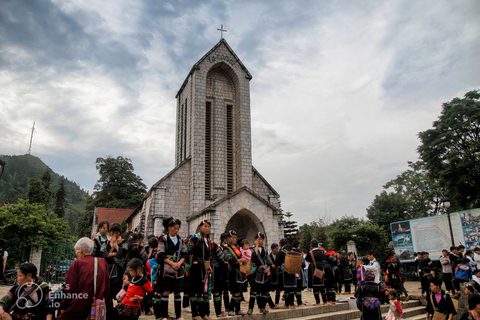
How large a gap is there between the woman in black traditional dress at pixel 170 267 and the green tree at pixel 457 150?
767 inches

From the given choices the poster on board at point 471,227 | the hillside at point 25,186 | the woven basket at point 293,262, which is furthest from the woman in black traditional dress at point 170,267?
the hillside at point 25,186

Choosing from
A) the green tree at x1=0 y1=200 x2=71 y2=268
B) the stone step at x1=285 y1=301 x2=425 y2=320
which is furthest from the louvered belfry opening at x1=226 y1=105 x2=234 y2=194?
the stone step at x1=285 y1=301 x2=425 y2=320

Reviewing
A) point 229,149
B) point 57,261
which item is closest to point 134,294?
point 57,261

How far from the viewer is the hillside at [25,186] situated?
82.3 meters

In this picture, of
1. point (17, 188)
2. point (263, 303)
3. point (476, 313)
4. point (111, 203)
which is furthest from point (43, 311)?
point (17, 188)

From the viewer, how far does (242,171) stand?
21.6 meters

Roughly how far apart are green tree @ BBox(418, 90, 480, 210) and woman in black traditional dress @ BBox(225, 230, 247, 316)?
58.6 feet

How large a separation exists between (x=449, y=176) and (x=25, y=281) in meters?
22.7

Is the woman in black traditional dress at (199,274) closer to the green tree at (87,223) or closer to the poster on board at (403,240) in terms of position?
the poster on board at (403,240)

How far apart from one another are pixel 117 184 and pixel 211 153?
101 ft

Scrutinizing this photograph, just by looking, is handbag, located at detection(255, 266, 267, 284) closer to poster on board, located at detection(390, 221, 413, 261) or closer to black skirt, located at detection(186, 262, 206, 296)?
black skirt, located at detection(186, 262, 206, 296)

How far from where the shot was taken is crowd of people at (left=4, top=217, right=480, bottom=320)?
4234 millimetres

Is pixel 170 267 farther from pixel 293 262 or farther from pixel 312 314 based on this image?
pixel 312 314

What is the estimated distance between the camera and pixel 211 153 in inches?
866
